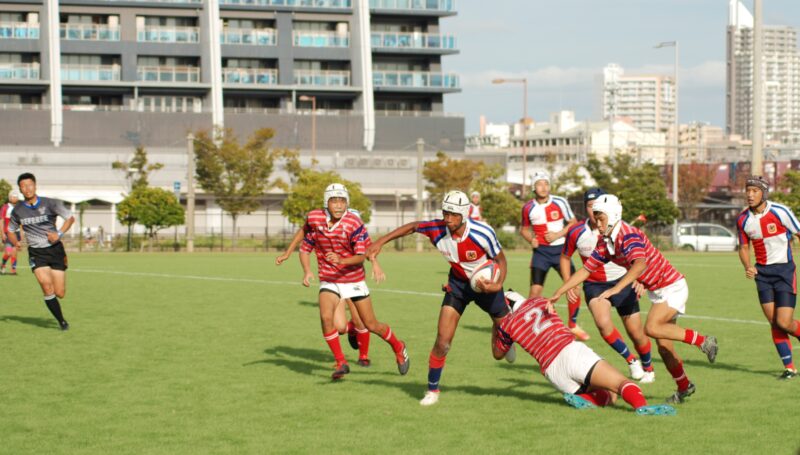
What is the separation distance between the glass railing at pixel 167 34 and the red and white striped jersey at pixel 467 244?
236ft

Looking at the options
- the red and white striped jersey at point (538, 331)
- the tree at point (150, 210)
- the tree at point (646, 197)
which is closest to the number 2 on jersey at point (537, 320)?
the red and white striped jersey at point (538, 331)

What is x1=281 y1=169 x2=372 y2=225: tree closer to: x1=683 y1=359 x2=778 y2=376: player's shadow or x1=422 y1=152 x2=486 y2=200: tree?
x1=422 y1=152 x2=486 y2=200: tree

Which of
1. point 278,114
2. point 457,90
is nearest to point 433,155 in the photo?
point 457,90

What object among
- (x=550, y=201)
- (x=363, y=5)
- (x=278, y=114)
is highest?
(x=363, y=5)

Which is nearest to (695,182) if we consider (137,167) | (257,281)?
(137,167)

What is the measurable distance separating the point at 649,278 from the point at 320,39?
2871 inches

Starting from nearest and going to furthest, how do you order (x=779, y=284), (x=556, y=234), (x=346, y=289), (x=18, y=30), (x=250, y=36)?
(x=779, y=284) < (x=346, y=289) < (x=556, y=234) < (x=18, y=30) < (x=250, y=36)

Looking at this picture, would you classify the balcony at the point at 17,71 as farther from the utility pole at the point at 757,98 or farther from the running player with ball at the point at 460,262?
the running player with ball at the point at 460,262

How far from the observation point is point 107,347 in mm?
14523

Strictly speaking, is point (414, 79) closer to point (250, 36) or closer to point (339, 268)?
point (250, 36)

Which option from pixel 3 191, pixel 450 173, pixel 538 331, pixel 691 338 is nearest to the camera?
pixel 538 331

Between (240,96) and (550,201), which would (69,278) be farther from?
(240,96)

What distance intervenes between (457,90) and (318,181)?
1226 inches

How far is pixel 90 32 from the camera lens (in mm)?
77188
